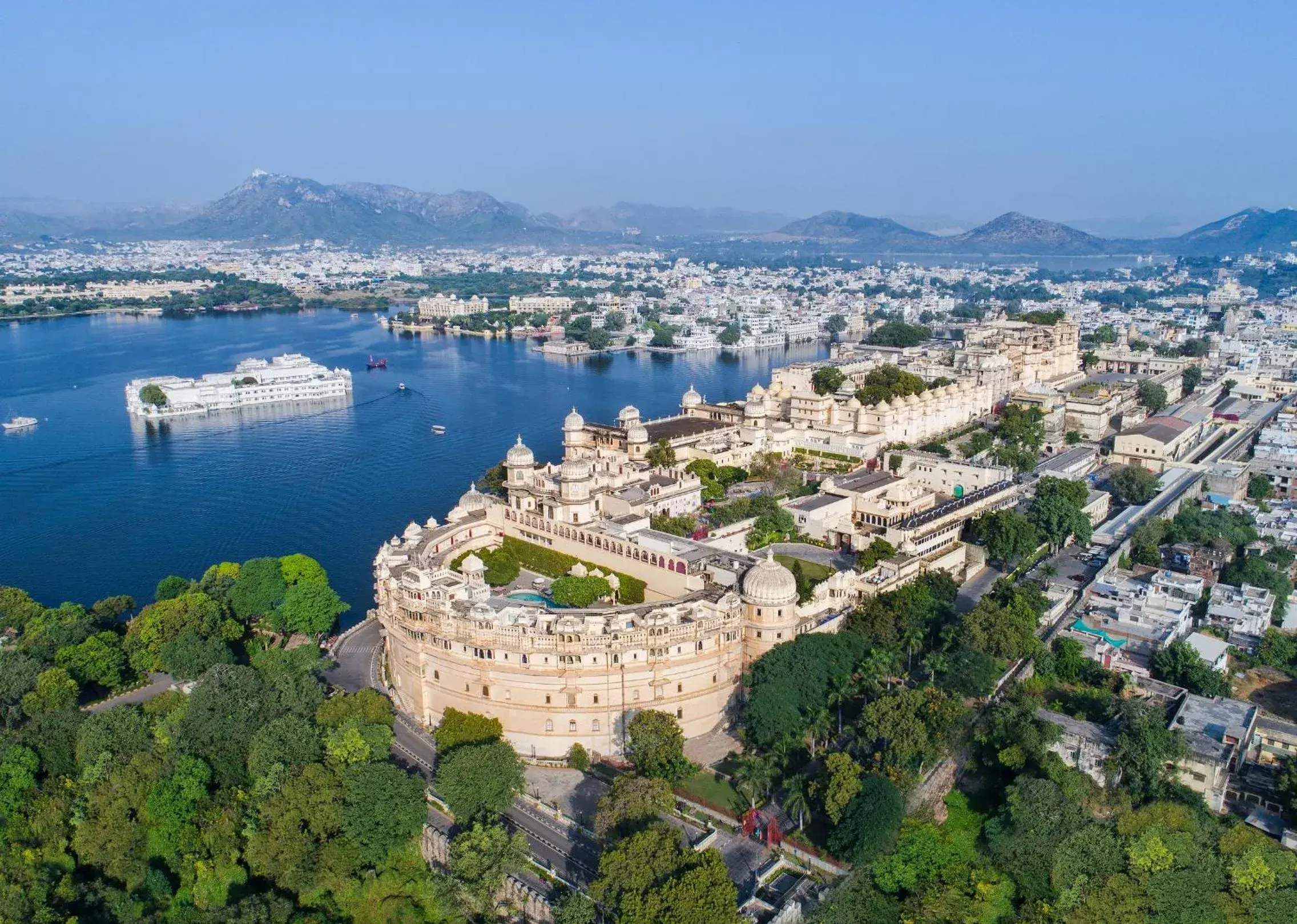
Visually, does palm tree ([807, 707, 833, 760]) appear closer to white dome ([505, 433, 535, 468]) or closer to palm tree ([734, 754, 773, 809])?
palm tree ([734, 754, 773, 809])

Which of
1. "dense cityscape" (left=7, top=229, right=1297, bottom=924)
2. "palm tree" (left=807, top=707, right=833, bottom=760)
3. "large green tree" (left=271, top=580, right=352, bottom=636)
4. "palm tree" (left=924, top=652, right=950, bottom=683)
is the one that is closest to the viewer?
"dense cityscape" (left=7, top=229, right=1297, bottom=924)

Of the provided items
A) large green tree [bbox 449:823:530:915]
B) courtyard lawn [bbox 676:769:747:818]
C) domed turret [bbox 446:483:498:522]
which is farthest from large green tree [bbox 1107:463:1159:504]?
large green tree [bbox 449:823:530:915]

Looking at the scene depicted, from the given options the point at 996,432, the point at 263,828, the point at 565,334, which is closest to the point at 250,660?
the point at 263,828

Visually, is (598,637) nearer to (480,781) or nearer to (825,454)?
(480,781)

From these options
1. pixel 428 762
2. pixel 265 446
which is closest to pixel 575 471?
pixel 428 762

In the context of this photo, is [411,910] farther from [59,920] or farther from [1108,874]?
[1108,874]

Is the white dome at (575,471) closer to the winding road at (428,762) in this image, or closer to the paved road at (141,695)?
the winding road at (428,762)
